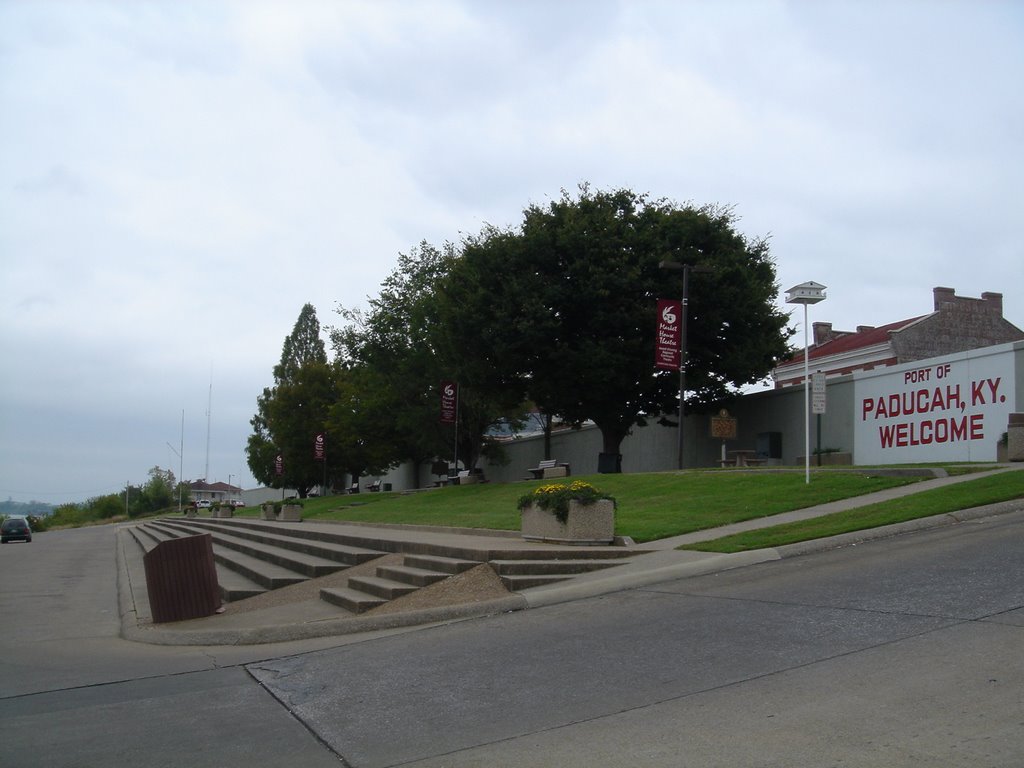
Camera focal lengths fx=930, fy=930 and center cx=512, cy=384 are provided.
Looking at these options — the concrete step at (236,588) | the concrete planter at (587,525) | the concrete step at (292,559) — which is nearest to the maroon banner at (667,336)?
the concrete step at (292,559)

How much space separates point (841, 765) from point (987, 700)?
1.42 meters

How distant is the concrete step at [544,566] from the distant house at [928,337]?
134 ft

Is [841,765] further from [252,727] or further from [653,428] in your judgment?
[653,428]

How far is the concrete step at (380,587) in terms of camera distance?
1198 cm

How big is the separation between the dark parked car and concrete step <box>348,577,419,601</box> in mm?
43245

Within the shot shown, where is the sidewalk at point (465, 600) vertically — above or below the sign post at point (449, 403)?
below

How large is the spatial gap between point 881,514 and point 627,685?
25.8ft

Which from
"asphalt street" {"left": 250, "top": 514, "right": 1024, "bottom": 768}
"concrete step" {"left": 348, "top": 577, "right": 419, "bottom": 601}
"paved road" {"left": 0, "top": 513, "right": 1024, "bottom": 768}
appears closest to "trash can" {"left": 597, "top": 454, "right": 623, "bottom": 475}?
"concrete step" {"left": 348, "top": 577, "right": 419, "bottom": 601}

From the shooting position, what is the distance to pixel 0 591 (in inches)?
763

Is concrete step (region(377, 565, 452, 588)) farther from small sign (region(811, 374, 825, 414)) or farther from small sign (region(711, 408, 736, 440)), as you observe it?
small sign (region(711, 408, 736, 440))

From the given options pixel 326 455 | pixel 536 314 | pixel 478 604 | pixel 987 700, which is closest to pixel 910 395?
pixel 536 314

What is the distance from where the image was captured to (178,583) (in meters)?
12.6

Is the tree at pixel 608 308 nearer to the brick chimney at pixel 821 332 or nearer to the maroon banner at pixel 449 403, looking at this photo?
the maroon banner at pixel 449 403

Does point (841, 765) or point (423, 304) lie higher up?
point (423, 304)
